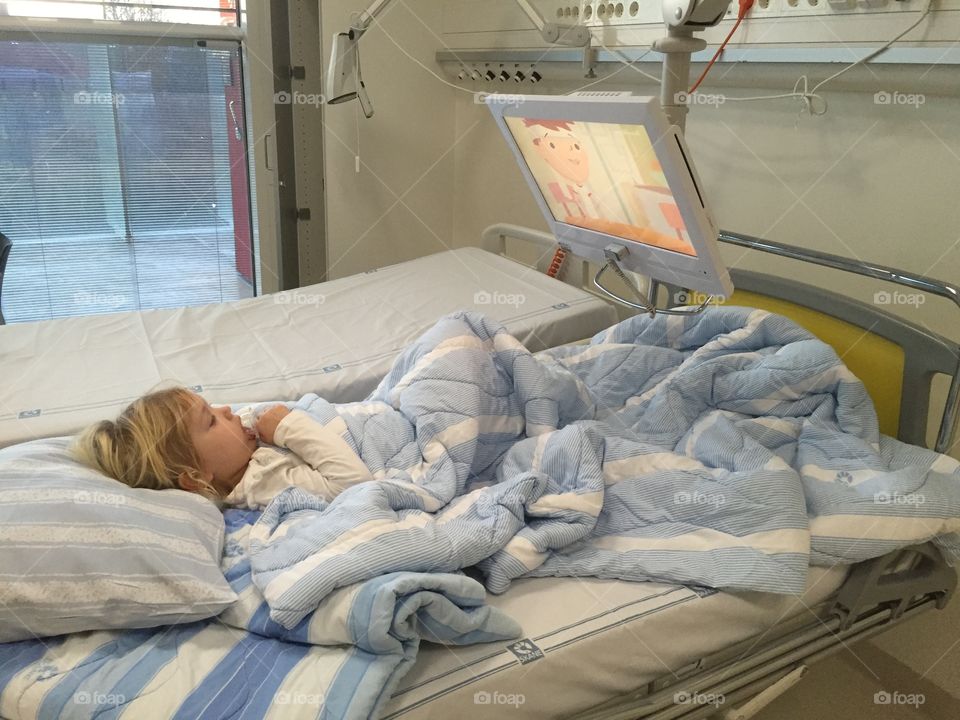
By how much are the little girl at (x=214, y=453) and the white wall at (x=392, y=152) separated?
1.89 m

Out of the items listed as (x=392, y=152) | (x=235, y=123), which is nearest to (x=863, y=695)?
(x=392, y=152)

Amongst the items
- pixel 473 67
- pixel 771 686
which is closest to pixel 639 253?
pixel 771 686

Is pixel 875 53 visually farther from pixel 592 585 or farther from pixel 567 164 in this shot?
pixel 592 585

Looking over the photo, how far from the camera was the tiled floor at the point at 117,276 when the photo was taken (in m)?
3.18

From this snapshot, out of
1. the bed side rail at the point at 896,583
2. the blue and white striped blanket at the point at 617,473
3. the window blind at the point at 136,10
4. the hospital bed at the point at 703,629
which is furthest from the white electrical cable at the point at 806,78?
the bed side rail at the point at 896,583

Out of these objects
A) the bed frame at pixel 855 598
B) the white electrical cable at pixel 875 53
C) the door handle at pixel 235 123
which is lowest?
the bed frame at pixel 855 598

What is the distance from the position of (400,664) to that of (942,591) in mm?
1096

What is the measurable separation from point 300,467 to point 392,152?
2.13 meters

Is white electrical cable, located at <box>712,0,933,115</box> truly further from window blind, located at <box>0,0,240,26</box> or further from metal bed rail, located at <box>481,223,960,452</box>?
window blind, located at <box>0,0,240,26</box>

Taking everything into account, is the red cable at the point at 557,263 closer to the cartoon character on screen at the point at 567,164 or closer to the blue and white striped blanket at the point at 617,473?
the blue and white striped blanket at the point at 617,473

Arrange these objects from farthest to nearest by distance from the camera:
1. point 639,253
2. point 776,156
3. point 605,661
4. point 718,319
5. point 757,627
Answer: point 776,156, point 718,319, point 639,253, point 757,627, point 605,661

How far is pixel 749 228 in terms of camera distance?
2.17 metres

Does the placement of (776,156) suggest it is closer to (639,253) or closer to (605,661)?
(639,253)

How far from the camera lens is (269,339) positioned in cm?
216
